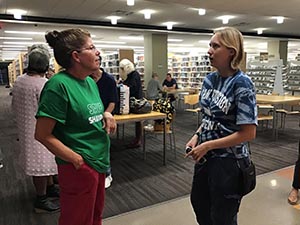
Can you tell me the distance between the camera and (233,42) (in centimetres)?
130

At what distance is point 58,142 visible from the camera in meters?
1.23

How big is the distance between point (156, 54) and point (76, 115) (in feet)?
32.2

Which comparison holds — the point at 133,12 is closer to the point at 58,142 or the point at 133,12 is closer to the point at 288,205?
the point at 288,205

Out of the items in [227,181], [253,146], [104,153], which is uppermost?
[104,153]

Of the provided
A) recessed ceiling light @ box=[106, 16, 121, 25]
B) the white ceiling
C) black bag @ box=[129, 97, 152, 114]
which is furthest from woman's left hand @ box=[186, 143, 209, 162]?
recessed ceiling light @ box=[106, 16, 121, 25]

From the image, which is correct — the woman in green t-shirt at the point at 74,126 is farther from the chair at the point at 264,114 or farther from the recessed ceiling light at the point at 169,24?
the recessed ceiling light at the point at 169,24

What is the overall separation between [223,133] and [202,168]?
24 centimetres

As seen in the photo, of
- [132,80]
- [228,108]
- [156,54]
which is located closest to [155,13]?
[156,54]

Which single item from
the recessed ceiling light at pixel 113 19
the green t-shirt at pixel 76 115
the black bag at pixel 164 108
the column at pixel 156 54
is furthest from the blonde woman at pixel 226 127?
the column at pixel 156 54

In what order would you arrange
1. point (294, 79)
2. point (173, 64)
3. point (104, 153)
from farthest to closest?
point (173, 64) → point (294, 79) → point (104, 153)

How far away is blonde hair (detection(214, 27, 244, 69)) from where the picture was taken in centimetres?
130

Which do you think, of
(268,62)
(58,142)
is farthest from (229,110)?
(268,62)

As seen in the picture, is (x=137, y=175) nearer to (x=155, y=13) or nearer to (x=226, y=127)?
(x=226, y=127)

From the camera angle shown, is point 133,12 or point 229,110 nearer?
point 229,110
